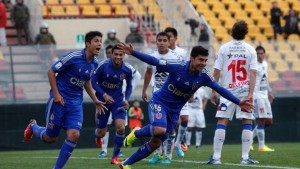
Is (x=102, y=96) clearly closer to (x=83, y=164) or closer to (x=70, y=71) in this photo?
(x=83, y=164)

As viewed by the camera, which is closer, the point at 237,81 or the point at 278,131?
the point at 237,81

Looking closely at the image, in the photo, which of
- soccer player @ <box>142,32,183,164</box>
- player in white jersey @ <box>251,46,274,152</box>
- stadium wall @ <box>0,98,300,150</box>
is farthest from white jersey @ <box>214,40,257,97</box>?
stadium wall @ <box>0,98,300,150</box>

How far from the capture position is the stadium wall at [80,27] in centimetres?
3181

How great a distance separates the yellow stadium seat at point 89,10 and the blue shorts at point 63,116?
17571mm

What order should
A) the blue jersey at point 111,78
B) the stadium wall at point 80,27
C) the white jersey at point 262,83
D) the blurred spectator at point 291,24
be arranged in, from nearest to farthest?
the blue jersey at point 111,78 < the white jersey at point 262,83 < the stadium wall at point 80,27 < the blurred spectator at point 291,24

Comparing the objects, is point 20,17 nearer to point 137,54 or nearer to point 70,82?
point 70,82

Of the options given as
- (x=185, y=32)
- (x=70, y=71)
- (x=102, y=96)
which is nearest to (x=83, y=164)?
(x=102, y=96)

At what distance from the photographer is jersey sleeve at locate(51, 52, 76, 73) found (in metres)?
15.1

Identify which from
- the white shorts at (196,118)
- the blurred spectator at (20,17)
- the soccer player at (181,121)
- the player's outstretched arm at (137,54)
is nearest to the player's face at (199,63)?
the player's outstretched arm at (137,54)

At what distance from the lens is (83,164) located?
17312 mm

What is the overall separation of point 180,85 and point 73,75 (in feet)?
5.41

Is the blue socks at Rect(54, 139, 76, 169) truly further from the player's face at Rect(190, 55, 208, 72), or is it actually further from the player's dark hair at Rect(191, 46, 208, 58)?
the player's dark hair at Rect(191, 46, 208, 58)

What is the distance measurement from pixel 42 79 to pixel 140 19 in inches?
264

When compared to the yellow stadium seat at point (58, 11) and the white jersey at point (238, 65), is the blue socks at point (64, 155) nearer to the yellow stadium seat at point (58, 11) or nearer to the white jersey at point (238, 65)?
the white jersey at point (238, 65)
